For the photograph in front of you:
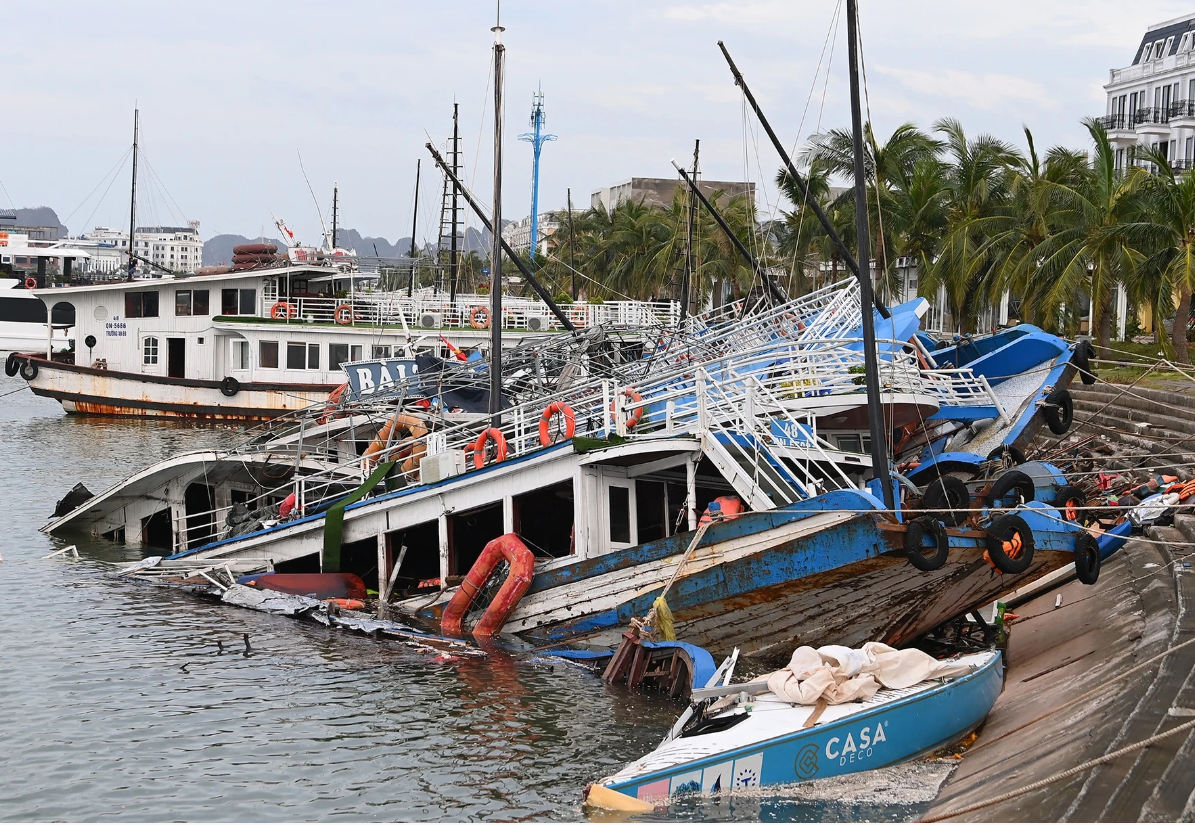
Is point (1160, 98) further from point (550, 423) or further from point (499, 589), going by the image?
point (499, 589)

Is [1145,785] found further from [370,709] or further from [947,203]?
[947,203]

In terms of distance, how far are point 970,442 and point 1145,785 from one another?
11.6m

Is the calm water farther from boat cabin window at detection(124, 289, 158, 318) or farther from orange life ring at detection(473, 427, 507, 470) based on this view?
boat cabin window at detection(124, 289, 158, 318)

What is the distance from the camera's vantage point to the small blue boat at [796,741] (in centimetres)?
998

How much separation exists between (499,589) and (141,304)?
117 ft

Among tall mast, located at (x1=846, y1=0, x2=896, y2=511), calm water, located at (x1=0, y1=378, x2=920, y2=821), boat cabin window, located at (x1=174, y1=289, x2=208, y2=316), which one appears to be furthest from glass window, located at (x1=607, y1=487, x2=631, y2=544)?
boat cabin window, located at (x1=174, y1=289, x2=208, y2=316)

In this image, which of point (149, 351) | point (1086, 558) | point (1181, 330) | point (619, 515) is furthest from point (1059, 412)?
point (149, 351)


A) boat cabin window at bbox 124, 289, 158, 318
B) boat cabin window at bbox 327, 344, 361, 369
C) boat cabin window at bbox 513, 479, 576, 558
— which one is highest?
boat cabin window at bbox 124, 289, 158, 318

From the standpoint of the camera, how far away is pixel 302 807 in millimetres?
10617

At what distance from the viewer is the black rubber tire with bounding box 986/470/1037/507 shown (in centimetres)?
1373

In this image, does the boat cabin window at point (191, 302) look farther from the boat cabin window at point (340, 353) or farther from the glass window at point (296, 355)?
the boat cabin window at point (340, 353)

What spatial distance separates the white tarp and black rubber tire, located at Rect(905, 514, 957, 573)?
1.07 meters

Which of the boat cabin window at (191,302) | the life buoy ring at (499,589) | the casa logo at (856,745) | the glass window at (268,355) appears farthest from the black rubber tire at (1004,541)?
the boat cabin window at (191,302)

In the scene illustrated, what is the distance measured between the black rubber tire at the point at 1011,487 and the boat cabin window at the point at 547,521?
20.0 feet
